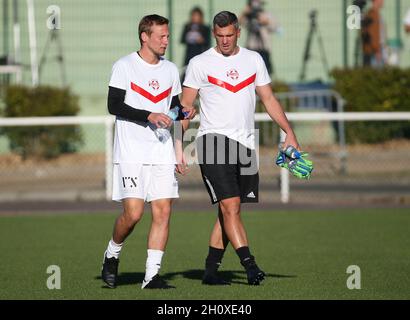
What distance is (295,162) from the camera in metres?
10.6

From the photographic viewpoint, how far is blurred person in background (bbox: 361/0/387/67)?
26.2 metres

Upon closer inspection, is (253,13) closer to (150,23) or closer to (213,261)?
(213,261)

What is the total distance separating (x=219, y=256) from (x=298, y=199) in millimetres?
9339

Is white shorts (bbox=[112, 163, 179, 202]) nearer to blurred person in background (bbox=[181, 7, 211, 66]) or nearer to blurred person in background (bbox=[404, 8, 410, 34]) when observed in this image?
blurred person in background (bbox=[181, 7, 211, 66])

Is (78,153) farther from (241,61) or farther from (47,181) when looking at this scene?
(241,61)

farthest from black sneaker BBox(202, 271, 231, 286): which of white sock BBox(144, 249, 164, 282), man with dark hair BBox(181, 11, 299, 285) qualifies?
white sock BBox(144, 249, 164, 282)

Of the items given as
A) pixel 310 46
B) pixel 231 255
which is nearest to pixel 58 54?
pixel 310 46

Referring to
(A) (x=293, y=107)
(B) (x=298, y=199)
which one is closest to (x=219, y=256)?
(B) (x=298, y=199)

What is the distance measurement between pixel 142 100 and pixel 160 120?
366mm

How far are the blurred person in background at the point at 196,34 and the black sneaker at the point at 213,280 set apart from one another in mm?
14918

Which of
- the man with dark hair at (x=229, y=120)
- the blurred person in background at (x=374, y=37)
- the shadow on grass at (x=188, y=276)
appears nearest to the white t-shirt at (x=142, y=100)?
the man with dark hair at (x=229, y=120)

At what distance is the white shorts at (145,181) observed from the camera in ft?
34.1

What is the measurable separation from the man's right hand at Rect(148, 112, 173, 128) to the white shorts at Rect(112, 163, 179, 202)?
0.49 m

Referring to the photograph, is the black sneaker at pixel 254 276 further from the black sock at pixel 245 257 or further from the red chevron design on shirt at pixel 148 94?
the red chevron design on shirt at pixel 148 94
